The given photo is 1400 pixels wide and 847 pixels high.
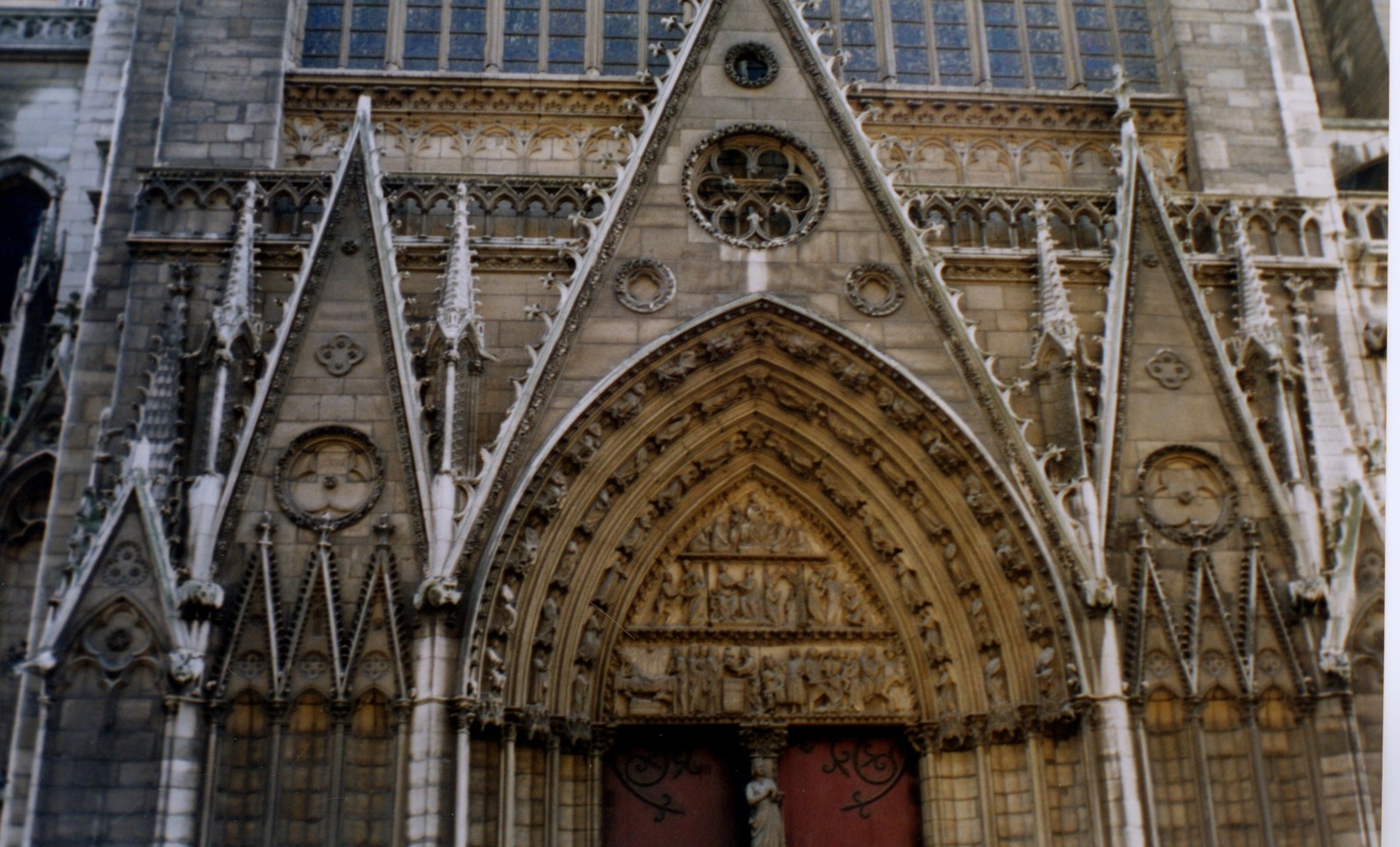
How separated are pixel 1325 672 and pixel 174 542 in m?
10.1

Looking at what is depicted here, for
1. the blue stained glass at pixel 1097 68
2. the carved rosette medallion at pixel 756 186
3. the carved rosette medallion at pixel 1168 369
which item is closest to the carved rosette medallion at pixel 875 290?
the carved rosette medallion at pixel 756 186

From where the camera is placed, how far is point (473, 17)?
55.1 ft

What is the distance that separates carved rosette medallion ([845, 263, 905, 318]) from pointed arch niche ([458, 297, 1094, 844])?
1.51 feet

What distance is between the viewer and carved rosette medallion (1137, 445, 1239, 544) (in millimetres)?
12992

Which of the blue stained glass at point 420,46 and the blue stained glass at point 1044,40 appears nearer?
the blue stained glass at point 420,46

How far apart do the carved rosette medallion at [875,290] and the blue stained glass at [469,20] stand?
19.8 ft

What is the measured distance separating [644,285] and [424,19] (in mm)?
5431

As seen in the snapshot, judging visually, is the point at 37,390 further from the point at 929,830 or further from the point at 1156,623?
the point at 1156,623

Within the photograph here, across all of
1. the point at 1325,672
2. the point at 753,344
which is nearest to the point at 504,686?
the point at 753,344

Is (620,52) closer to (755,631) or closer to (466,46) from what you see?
(466,46)

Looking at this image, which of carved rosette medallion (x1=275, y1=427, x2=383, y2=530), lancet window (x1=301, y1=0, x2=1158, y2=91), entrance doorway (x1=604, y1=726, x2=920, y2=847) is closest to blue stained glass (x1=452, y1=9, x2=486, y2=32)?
lancet window (x1=301, y1=0, x2=1158, y2=91)

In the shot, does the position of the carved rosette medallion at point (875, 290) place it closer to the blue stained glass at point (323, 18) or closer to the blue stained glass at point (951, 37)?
the blue stained glass at point (951, 37)

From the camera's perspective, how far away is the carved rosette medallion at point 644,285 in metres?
13.4

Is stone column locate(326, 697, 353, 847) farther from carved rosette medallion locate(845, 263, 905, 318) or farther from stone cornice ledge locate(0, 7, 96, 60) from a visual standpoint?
stone cornice ledge locate(0, 7, 96, 60)
